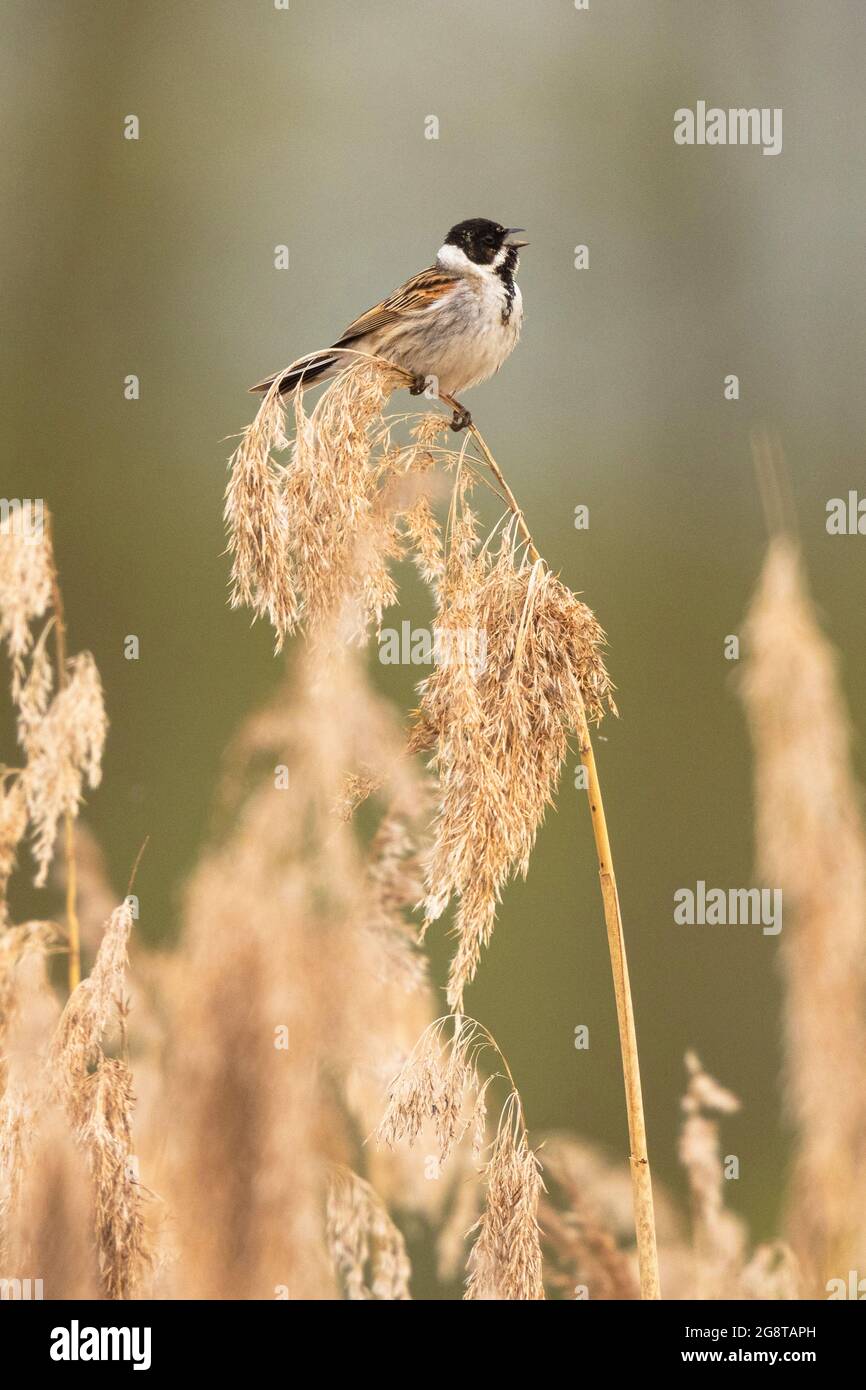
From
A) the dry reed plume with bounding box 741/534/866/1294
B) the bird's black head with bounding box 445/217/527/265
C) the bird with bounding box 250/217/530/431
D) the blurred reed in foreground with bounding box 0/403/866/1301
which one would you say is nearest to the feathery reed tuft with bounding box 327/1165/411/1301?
the blurred reed in foreground with bounding box 0/403/866/1301

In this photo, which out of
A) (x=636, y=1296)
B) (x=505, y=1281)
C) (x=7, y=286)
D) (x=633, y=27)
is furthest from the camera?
(x=633, y=27)

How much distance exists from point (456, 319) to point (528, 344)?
1.86 m

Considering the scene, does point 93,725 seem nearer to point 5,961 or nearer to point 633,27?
point 5,961

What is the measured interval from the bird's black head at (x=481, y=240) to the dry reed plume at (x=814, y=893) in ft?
3.81

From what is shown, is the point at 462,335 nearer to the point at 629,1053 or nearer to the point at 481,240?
the point at 481,240

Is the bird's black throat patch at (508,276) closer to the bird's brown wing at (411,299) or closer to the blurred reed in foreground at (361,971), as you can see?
the bird's brown wing at (411,299)

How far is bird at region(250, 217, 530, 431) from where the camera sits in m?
3.26

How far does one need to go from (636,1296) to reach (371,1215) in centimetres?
54

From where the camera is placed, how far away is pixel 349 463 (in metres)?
2.21

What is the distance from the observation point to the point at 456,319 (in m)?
3.25

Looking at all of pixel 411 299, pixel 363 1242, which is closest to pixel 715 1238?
pixel 363 1242

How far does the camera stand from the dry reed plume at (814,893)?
261 centimetres

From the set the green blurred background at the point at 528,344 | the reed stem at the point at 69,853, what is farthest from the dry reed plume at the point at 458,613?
the green blurred background at the point at 528,344

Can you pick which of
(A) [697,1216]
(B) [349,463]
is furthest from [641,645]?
(B) [349,463]
